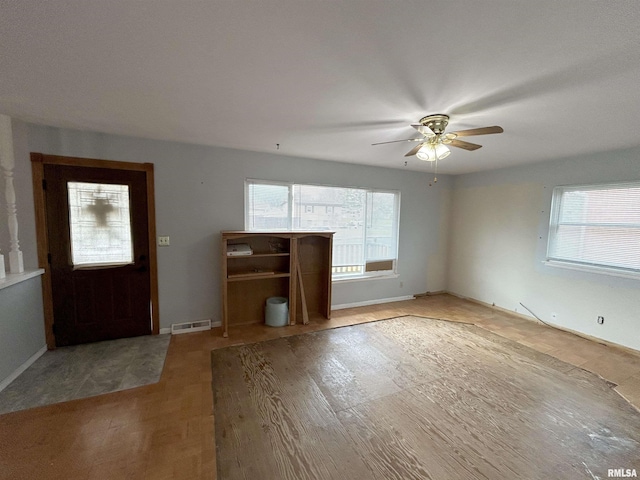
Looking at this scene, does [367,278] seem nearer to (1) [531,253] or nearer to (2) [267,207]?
(2) [267,207]

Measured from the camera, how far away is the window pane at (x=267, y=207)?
3.71 meters

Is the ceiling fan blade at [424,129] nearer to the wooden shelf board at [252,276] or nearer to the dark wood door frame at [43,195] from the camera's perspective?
the wooden shelf board at [252,276]


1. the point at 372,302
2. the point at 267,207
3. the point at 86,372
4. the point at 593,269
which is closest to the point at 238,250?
the point at 267,207

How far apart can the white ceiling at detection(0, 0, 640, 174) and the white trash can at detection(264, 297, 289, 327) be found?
2.30m

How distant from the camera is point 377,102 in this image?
2021 millimetres

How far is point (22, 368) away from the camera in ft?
8.07

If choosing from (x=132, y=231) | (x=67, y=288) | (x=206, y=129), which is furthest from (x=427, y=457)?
(x=67, y=288)

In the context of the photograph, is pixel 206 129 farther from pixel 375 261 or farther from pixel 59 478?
pixel 375 261

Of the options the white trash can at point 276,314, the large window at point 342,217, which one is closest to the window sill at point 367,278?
the large window at point 342,217

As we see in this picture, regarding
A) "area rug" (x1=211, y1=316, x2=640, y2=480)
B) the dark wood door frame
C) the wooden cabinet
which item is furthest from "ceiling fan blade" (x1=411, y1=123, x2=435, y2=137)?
the dark wood door frame

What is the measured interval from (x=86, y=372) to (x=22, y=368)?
1.97ft

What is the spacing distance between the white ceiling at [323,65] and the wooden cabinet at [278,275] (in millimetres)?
1577

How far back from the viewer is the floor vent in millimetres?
3365

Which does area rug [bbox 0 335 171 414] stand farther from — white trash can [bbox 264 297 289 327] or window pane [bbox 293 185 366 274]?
window pane [bbox 293 185 366 274]
